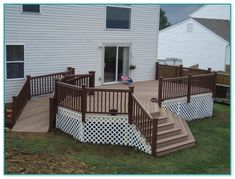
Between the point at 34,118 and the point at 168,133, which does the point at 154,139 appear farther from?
the point at 34,118

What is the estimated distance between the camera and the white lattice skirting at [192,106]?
13.3m

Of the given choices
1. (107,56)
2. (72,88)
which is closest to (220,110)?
(107,56)

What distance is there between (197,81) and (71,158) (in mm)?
7134

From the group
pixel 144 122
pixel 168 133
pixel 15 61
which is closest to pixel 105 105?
pixel 144 122

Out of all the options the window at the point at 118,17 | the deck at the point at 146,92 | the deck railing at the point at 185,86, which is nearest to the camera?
the deck at the point at 146,92

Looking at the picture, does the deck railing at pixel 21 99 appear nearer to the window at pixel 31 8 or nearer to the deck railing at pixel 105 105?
the deck railing at pixel 105 105

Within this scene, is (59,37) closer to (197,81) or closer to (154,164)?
(197,81)

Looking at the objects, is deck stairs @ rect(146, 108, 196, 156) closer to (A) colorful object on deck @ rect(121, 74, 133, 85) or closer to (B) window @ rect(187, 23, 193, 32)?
(A) colorful object on deck @ rect(121, 74, 133, 85)

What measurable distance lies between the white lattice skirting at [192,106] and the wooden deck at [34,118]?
14.4ft

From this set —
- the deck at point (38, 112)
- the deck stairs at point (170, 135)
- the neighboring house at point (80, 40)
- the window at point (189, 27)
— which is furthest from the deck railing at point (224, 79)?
the window at point (189, 27)

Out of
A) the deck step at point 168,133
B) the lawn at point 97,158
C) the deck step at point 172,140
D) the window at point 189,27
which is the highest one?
the window at point 189,27

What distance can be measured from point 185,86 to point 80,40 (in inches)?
194

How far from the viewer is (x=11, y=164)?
28.7 ft

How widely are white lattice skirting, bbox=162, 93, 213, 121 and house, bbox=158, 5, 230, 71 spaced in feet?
39.1
